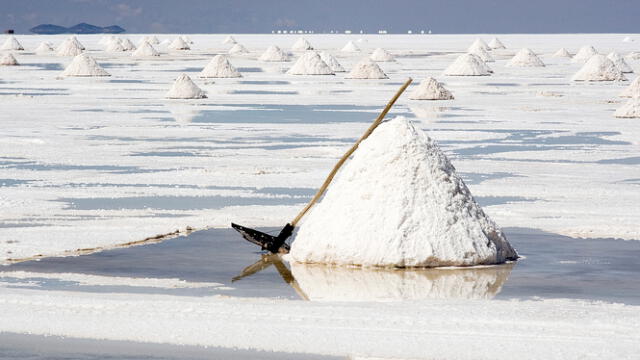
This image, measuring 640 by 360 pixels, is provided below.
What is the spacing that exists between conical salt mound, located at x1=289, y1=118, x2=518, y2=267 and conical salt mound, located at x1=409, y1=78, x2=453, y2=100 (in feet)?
63.0

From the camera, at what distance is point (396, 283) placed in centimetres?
768

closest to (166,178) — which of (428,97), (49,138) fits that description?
(49,138)

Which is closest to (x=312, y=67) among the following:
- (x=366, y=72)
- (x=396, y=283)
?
(x=366, y=72)

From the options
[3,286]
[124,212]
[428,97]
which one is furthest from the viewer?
[428,97]

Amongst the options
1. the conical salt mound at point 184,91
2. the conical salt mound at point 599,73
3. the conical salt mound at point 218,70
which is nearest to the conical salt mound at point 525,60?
the conical salt mound at point 599,73

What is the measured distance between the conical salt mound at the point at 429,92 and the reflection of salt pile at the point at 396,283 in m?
19.5

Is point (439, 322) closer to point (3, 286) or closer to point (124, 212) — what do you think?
point (3, 286)

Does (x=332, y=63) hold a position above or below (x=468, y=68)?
above

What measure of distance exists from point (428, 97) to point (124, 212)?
17521 mm

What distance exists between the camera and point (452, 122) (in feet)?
70.4

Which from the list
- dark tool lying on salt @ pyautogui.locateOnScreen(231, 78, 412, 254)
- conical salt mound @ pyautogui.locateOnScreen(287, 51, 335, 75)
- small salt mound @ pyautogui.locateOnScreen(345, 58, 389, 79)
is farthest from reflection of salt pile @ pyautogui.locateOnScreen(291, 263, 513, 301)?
conical salt mound @ pyautogui.locateOnScreen(287, 51, 335, 75)

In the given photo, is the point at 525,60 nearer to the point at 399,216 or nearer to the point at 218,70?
the point at 218,70

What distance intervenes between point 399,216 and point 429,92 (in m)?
19.9

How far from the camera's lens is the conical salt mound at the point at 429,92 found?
27734 mm
